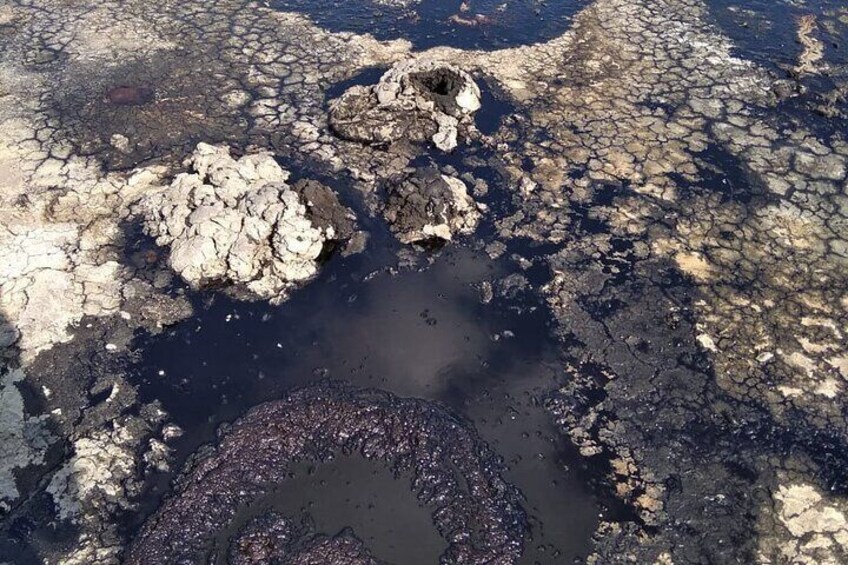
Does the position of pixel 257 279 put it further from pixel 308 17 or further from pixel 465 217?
pixel 308 17

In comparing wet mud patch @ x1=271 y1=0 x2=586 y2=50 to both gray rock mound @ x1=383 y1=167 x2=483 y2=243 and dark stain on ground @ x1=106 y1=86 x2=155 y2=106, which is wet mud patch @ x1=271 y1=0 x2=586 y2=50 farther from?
gray rock mound @ x1=383 y1=167 x2=483 y2=243

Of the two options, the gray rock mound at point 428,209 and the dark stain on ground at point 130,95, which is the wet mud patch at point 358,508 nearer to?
the gray rock mound at point 428,209

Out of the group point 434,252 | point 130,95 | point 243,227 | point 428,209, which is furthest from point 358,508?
point 130,95

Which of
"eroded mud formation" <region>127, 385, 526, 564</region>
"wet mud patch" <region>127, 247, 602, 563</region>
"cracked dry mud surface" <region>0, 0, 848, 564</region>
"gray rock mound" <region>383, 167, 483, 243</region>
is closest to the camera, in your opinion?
"eroded mud formation" <region>127, 385, 526, 564</region>

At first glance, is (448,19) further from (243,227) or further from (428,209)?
(243,227)

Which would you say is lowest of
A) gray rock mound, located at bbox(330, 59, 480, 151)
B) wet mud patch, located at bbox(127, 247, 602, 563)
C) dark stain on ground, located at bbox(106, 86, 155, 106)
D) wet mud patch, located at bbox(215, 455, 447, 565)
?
wet mud patch, located at bbox(215, 455, 447, 565)

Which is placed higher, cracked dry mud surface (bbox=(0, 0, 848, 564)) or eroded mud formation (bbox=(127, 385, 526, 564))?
cracked dry mud surface (bbox=(0, 0, 848, 564))

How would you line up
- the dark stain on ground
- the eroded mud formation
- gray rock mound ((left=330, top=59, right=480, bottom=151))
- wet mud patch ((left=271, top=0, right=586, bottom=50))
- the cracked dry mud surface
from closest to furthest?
the eroded mud formation, the cracked dry mud surface, gray rock mound ((left=330, top=59, right=480, bottom=151)), the dark stain on ground, wet mud patch ((left=271, top=0, right=586, bottom=50))

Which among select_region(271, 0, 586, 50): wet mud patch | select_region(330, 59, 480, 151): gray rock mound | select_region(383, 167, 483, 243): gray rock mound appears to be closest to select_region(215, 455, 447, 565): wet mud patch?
select_region(383, 167, 483, 243): gray rock mound
